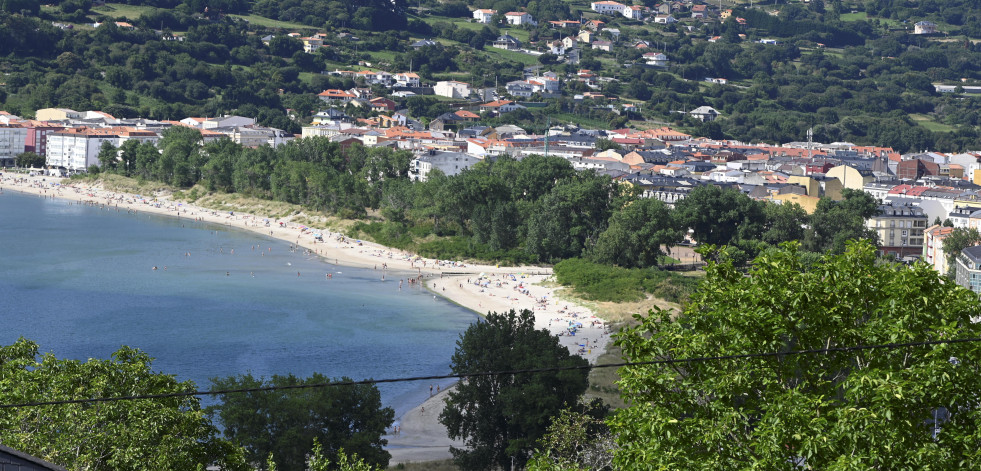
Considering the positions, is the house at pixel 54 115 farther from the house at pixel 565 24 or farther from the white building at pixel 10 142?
the house at pixel 565 24

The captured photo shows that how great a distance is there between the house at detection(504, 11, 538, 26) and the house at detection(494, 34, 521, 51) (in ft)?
28.1

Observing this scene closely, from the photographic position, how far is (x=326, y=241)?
38094 millimetres

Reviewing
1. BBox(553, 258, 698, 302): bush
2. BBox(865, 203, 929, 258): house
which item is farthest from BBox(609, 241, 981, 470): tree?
BBox(865, 203, 929, 258): house

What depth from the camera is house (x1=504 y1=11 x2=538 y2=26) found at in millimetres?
108812

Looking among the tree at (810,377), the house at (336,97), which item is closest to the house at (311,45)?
the house at (336,97)

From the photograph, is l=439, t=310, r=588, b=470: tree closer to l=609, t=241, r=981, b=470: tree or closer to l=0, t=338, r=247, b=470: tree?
l=0, t=338, r=247, b=470: tree

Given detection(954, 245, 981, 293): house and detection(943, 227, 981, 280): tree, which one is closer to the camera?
detection(954, 245, 981, 293): house

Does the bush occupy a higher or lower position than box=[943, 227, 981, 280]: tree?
lower

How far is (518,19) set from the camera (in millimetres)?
108812

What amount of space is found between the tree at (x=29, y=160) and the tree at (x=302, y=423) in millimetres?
47248

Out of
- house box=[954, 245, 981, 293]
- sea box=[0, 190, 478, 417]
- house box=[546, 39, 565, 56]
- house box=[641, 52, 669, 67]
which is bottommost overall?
sea box=[0, 190, 478, 417]

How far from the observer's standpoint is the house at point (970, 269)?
21.6 meters

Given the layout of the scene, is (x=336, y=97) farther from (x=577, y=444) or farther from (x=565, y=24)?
(x=577, y=444)

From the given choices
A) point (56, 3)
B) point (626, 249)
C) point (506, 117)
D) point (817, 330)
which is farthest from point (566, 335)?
point (56, 3)
